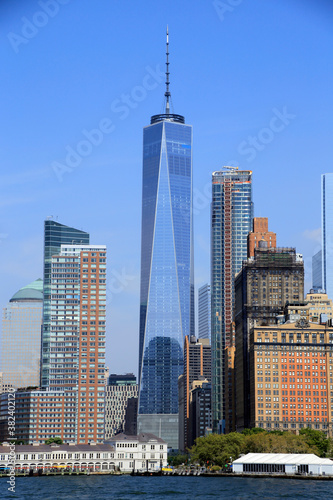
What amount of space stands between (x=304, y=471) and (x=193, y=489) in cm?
3755

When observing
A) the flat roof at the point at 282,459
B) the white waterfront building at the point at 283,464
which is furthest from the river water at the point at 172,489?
the flat roof at the point at 282,459

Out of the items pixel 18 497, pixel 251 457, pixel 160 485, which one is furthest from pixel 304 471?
pixel 18 497

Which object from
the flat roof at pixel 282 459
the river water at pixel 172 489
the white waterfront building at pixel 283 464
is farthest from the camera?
the flat roof at pixel 282 459

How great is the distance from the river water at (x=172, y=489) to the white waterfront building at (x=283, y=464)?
641 cm

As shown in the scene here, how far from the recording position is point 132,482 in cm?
18400

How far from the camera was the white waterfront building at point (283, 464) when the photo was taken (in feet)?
610

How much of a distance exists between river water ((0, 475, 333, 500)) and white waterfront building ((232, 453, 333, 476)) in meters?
6.41

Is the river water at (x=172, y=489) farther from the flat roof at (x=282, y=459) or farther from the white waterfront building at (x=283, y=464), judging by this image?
the flat roof at (x=282, y=459)

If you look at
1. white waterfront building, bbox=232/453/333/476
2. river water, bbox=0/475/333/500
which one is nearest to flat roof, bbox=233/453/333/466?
white waterfront building, bbox=232/453/333/476

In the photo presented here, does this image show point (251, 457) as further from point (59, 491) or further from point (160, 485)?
point (59, 491)

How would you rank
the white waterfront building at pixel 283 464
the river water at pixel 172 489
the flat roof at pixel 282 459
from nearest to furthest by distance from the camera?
the river water at pixel 172 489 < the white waterfront building at pixel 283 464 < the flat roof at pixel 282 459

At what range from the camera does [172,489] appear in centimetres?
15738

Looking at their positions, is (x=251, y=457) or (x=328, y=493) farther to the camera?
(x=251, y=457)

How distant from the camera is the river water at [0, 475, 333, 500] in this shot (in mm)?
138375
